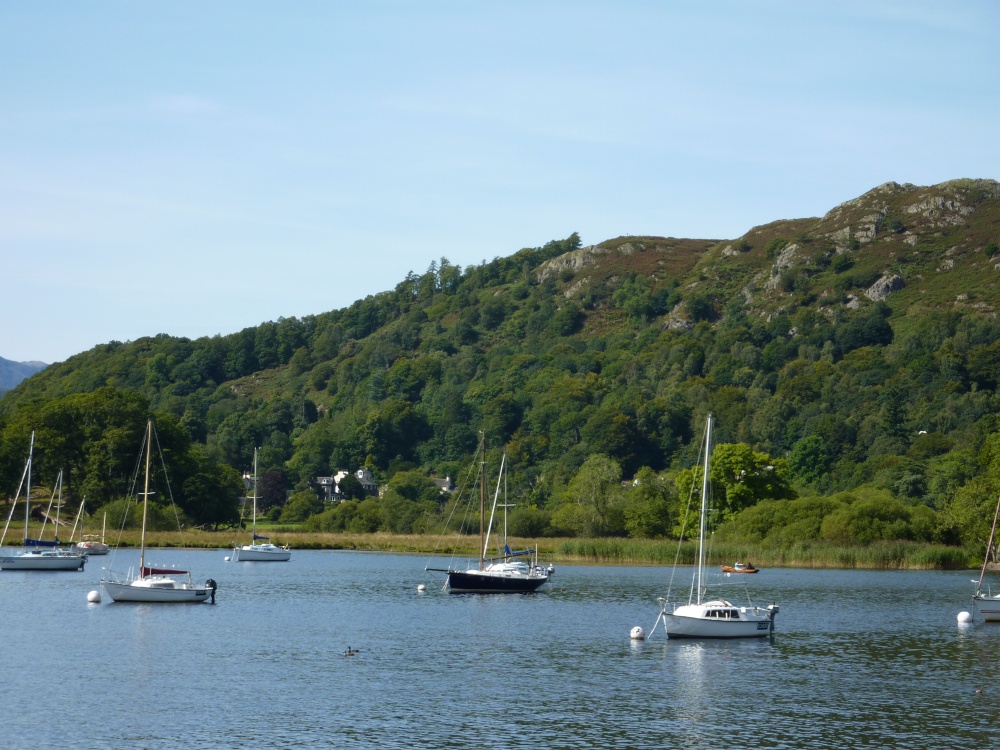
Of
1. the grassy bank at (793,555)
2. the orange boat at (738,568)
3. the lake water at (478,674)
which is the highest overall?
the grassy bank at (793,555)

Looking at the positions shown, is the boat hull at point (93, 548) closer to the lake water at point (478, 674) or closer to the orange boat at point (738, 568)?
the lake water at point (478, 674)

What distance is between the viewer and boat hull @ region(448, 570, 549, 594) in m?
80.8

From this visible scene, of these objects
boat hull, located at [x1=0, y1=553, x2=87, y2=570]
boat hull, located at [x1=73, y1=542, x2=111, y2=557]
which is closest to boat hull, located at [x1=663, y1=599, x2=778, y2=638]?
boat hull, located at [x1=0, y1=553, x2=87, y2=570]

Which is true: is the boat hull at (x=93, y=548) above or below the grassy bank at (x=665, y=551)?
below

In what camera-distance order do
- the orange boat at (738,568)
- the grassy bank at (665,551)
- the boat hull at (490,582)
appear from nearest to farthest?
the boat hull at (490,582)
the orange boat at (738,568)
the grassy bank at (665,551)

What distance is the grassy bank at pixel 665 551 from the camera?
343 feet

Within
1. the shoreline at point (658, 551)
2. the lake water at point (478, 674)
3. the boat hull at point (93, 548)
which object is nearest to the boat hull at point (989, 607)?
the lake water at point (478, 674)

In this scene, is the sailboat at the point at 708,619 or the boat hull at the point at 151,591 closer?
the sailboat at the point at 708,619

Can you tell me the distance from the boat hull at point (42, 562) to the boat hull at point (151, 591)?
26.7m

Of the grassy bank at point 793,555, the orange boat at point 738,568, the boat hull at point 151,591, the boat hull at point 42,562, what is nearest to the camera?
the boat hull at point 151,591

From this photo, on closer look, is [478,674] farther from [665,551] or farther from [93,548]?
[93,548]

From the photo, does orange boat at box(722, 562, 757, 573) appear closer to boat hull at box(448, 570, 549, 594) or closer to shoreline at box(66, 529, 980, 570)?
shoreline at box(66, 529, 980, 570)

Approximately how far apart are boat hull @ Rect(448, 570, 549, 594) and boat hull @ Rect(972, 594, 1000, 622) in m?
28.1

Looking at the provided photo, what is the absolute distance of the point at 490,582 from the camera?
267ft
